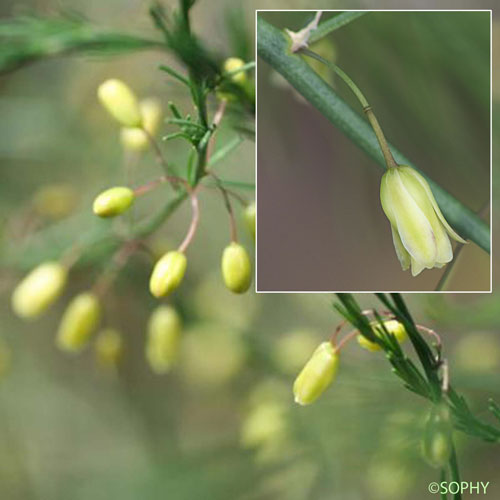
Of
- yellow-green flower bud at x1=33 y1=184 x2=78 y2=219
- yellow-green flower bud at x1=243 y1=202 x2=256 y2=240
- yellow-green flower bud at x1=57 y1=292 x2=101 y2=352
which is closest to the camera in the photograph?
yellow-green flower bud at x1=243 y1=202 x2=256 y2=240

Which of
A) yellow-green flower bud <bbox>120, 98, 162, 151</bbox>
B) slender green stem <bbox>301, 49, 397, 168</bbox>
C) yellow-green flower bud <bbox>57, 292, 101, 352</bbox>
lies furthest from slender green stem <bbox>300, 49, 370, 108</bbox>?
yellow-green flower bud <bbox>57, 292, 101, 352</bbox>

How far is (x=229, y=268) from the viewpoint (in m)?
0.60

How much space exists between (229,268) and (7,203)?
454 millimetres

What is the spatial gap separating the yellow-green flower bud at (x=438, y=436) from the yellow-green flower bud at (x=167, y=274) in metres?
0.18

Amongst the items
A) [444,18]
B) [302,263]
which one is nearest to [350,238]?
[302,263]

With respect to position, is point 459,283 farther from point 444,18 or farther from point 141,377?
point 141,377

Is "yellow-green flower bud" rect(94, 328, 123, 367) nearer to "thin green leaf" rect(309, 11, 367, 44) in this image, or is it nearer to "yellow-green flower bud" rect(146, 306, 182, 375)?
"yellow-green flower bud" rect(146, 306, 182, 375)

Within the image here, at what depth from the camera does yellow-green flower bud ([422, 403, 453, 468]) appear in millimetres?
534

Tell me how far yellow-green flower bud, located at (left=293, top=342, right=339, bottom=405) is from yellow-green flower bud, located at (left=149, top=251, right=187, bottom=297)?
102mm

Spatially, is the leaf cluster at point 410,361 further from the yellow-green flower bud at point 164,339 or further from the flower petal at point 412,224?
the yellow-green flower bud at point 164,339

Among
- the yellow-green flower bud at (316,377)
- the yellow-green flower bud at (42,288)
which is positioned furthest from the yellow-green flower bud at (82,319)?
the yellow-green flower bud at (316,377)

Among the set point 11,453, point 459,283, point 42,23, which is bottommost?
point 11,453

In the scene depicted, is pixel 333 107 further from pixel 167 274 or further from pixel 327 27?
pixel 167 274

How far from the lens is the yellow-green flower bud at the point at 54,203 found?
0.95 meters
